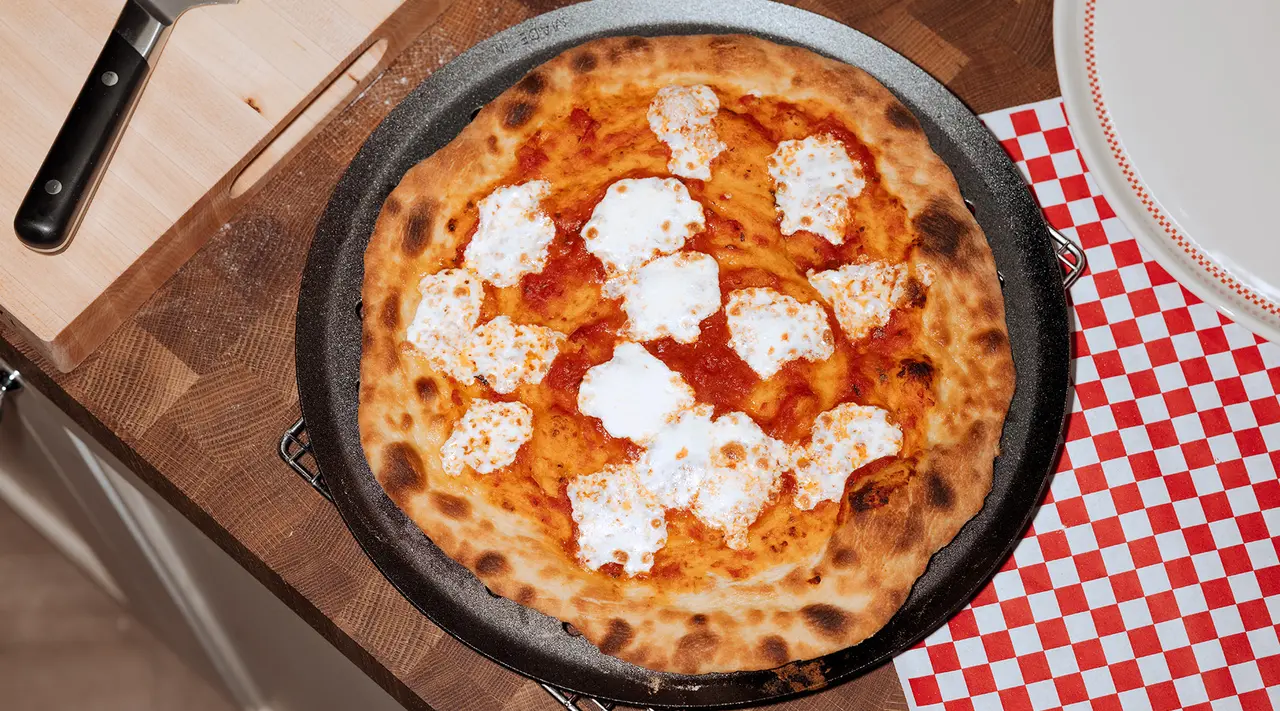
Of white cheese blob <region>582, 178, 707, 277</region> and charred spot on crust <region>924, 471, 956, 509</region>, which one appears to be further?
white cheese blob <region>582, 178, 707, 277</region>

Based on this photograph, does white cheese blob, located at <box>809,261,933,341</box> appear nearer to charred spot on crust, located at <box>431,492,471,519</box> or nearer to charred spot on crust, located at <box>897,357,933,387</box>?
charred spot on crust, located at <box>897,357,933,387</box>

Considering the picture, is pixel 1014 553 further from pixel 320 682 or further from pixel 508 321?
pixel 320 682

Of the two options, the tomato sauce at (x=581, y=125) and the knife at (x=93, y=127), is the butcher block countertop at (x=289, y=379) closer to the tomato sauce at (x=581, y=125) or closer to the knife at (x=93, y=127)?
the knife at (x=93, y=127)

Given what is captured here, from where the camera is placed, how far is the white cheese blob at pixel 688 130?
90.5 inches

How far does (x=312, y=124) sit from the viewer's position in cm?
264

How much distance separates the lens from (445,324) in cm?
227

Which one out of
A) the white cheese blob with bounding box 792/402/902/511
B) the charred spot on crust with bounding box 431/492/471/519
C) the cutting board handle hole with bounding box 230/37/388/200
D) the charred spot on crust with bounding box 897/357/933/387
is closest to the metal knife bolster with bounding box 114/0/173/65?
the cutting board handle hole with bounding box 230/37/388/200

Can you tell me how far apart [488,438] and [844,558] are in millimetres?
808

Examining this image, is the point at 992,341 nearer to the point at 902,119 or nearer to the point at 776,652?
the point at 902,119

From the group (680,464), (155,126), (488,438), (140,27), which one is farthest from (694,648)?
(140,27)

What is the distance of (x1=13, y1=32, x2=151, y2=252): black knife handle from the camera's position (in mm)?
2350

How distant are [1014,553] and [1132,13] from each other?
4.26ft

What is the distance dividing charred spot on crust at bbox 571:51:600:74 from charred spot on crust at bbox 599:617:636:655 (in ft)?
4.10

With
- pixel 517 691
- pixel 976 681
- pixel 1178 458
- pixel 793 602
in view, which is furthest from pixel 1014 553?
pixel 517 691
